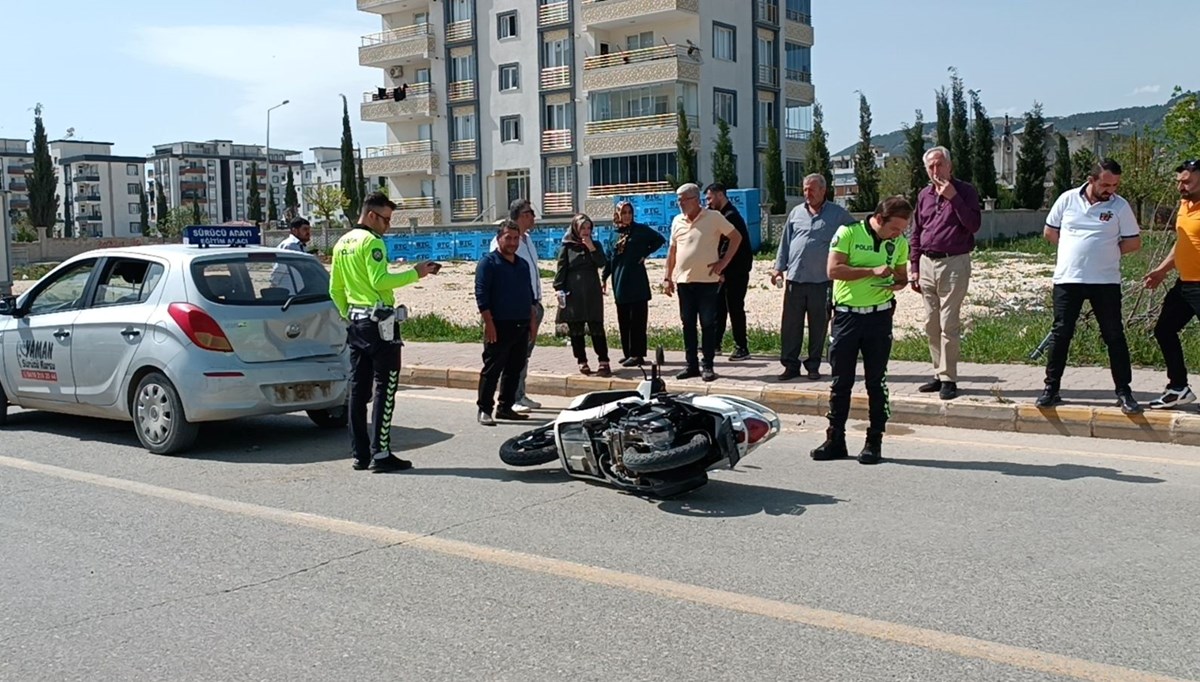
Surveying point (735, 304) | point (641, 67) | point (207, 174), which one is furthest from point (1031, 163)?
point (207, 174)

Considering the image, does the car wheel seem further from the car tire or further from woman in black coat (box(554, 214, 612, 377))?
woman in black coat (box(554, 214, 612, 377))

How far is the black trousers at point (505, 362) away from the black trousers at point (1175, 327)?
16.7ft

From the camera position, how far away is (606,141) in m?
59.4

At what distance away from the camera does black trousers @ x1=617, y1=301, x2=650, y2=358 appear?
12086 millimetres

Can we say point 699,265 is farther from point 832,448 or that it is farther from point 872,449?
point 872,449

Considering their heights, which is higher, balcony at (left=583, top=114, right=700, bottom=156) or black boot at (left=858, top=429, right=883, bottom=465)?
balcony at (left=583, top=114, right=700, bottom=156)

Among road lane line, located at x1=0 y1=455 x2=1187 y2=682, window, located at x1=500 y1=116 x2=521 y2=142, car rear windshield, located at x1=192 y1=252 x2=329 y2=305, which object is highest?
window, located at x1=500 y1=116 x2=521 y2=142

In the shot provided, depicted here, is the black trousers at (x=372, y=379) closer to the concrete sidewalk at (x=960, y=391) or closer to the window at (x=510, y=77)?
the concrete sidewalk at (x=960, y=391)

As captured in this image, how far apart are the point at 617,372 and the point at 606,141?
4838 cm

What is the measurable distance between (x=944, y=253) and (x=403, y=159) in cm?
6129

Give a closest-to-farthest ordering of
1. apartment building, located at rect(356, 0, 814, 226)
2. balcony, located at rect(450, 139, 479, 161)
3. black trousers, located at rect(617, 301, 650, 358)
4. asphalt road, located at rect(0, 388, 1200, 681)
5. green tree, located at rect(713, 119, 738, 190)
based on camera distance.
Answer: asphalt road, located at rect(0, 388, 1200, 681) < black trousers, located at rect(617, 301, 650, 358) < green tree, located at rect(713, 119, 738, 190) < apartment building, located at rect(356, 0, 814, 226) < balcony, located at rect(450, 139, 479, 161)

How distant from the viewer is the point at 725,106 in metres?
60.1

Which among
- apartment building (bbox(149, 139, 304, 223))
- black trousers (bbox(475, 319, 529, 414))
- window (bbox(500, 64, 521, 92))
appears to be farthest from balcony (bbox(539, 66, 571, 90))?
apartment building (bbox(149, 139, 304, 223))

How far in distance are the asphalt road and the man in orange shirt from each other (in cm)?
69
